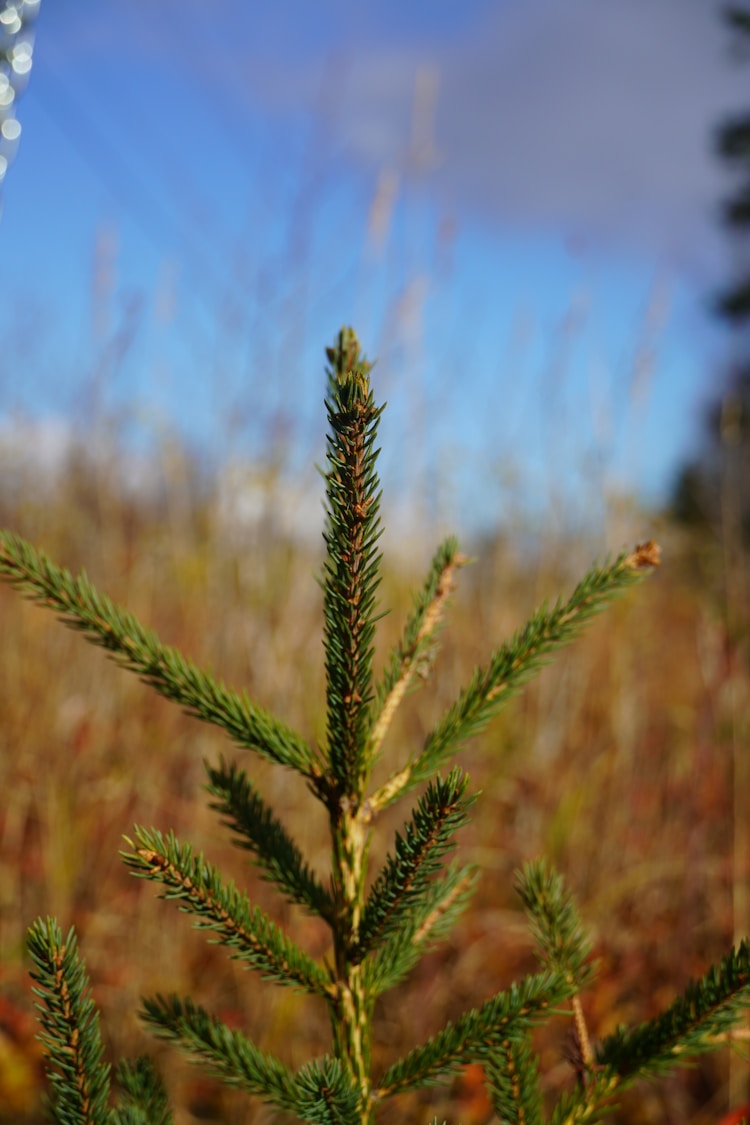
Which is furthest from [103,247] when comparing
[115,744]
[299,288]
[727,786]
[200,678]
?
[200,678]

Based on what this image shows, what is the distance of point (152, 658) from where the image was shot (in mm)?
502

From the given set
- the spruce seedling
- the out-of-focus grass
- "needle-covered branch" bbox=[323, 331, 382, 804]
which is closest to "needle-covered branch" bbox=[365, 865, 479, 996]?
the spruce seedling

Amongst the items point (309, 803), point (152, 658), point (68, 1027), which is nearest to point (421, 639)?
point (152, 658)

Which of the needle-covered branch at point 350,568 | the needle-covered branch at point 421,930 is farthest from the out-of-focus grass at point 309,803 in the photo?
the needle-covered branch at point 350,568

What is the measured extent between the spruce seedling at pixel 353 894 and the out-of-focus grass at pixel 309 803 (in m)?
1.04

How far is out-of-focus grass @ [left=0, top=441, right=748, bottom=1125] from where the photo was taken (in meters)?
1.59

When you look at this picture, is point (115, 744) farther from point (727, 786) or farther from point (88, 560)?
point (727, 786)

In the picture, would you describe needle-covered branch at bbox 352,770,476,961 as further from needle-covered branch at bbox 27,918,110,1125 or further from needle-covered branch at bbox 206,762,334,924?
needle-covered branch at bbox 27,918,110,1125

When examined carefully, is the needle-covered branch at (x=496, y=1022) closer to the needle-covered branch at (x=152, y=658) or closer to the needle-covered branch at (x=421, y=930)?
the needle-covered branch at (x=421, y=930)

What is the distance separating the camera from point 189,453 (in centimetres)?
315

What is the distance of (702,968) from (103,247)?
2178 mm

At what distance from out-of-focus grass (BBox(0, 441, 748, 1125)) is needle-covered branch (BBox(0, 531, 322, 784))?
1103 millimetres

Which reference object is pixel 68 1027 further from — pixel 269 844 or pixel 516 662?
pixel 516 662

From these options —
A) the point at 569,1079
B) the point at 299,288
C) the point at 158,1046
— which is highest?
the point at 299,288
